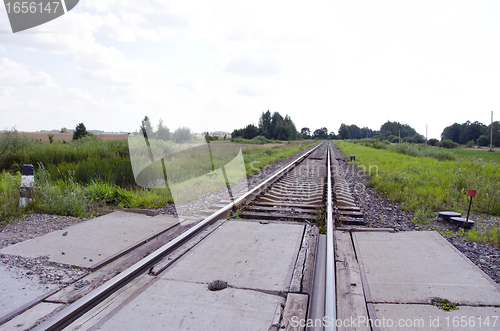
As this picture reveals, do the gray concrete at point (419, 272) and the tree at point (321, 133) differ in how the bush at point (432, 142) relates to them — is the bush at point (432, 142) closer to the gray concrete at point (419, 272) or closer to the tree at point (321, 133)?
the tree at point (321, 133)

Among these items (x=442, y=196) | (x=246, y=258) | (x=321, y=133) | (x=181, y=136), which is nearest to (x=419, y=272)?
(x=246, y=258)

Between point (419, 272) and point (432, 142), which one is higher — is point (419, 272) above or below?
below

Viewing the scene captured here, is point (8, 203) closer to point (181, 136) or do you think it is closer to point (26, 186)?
point (26, 186)

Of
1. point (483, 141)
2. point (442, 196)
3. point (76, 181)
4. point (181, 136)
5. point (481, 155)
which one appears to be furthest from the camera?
point (483, 141)

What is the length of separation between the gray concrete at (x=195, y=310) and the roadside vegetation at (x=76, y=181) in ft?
11.4

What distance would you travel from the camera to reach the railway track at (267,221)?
2.38 m

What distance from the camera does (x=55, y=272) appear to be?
300 centimetres

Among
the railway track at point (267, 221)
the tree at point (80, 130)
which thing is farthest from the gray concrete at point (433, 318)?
the tree at point (80, 130)

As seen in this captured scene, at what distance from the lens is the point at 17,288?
2.67 metres

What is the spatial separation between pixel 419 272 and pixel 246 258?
5.89ft

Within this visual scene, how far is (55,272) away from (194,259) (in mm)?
1407

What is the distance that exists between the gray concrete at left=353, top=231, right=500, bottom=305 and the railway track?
47 cm

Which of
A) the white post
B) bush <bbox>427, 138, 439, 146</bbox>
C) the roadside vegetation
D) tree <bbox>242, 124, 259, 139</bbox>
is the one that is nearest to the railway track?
the roadside vegetation

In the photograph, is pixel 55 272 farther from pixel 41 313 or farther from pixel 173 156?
pixel 173 156
